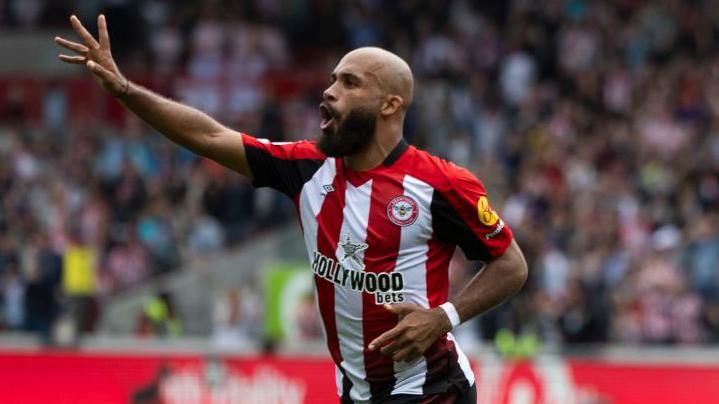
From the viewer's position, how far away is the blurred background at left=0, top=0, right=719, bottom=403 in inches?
507

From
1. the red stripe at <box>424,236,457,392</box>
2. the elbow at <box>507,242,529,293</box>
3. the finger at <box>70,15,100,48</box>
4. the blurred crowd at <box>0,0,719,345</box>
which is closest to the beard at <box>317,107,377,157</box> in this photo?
the red stripe at <box>424,236,457,392</box>

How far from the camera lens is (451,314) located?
248 inches

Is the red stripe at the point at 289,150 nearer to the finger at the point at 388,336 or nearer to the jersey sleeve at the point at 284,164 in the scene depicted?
the jersey sleeve at the point at 284,164

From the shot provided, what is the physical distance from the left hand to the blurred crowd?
8.51 m

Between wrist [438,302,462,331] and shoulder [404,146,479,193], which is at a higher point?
shoulder [404,146,479,193]

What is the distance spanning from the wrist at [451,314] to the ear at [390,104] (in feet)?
2.65

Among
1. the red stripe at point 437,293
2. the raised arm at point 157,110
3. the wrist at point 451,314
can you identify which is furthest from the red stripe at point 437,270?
the raised arm at point 157,110

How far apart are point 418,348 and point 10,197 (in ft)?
45.0

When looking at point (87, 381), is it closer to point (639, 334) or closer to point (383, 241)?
point (639, 334)

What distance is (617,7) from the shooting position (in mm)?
20875

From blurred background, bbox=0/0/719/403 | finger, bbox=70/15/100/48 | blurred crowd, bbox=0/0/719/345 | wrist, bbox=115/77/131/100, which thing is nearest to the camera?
finger, bbox=70/15/100/48

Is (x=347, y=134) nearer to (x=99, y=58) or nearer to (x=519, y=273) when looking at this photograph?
(x=519, y=273)

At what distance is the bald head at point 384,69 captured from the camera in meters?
6.31

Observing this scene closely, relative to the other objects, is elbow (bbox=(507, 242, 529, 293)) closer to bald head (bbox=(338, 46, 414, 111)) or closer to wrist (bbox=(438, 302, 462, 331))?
wrist (bbox=(438, 302, 462, 331))
